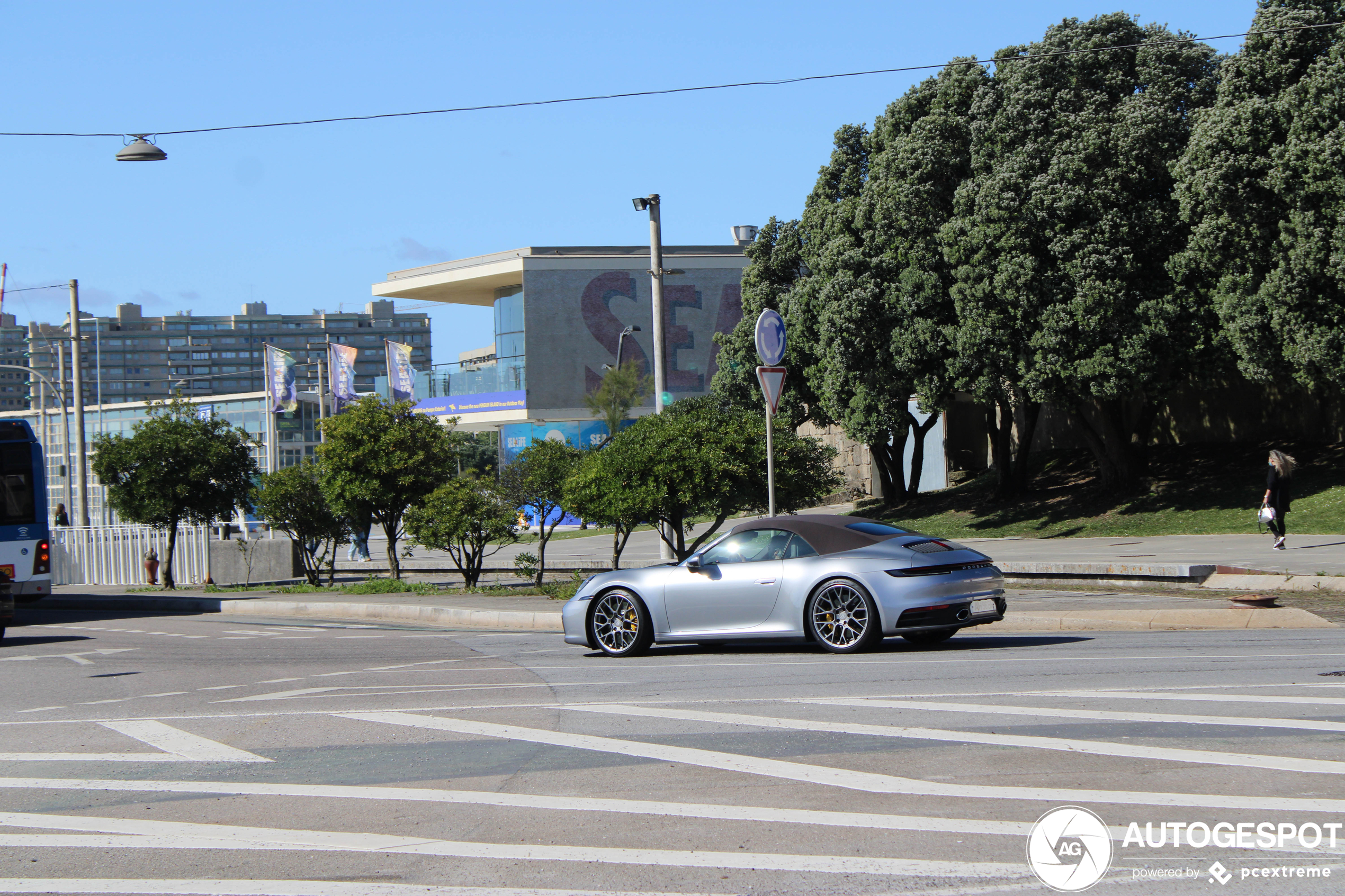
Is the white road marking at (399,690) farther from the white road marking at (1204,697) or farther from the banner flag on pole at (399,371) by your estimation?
the banner flag on pole at (399,371)

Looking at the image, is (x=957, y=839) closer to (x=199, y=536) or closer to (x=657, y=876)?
(x=657, y=876)

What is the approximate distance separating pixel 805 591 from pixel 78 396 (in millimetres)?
30408

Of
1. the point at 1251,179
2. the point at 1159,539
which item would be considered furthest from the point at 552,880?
the point at 1251,179

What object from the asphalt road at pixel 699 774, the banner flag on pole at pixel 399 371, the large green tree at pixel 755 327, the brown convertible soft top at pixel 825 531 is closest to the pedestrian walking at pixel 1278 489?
the asphalt road at pixel 699 774

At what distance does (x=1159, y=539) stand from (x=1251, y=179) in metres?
7.62

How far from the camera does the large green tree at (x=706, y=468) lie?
699 inches

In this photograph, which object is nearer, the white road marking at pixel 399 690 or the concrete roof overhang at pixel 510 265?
the white road marking at pixel 399 690

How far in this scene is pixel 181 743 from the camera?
27.2ft

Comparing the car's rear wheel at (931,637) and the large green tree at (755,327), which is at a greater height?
the large green tree at (755,327)

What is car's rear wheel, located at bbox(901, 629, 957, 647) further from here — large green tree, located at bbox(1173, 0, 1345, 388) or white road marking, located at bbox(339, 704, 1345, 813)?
large green tree, located at bbox(1173, 0, 1345, 388)

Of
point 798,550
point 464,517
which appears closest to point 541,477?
point 464,517

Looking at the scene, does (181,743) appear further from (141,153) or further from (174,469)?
(174,469)

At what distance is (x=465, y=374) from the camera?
61.5 m

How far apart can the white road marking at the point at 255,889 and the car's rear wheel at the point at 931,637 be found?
24.3 feet
